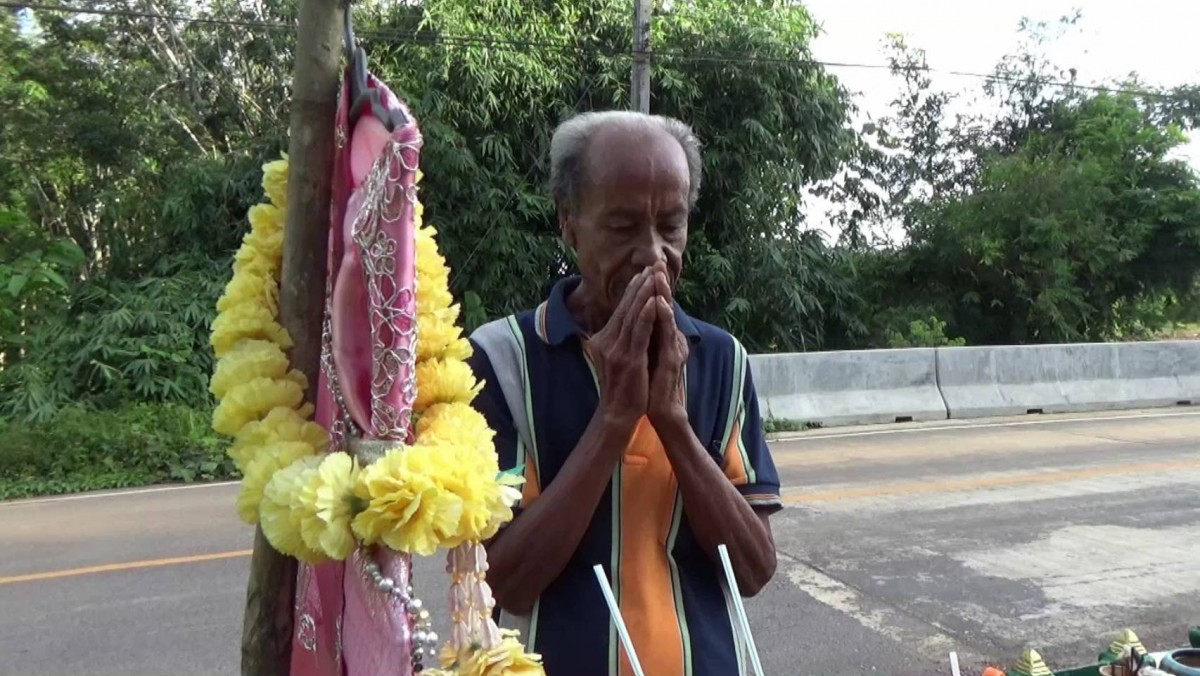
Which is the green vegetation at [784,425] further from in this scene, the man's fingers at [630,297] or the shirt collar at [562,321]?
the man's fingers at [630,297]

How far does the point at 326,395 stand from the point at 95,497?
24.6 ft

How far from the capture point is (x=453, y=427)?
1133mm

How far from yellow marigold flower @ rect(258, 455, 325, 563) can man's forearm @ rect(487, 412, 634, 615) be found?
1.19 ft

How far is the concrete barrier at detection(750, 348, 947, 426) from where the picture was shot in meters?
10.4

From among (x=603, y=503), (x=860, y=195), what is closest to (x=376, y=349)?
(x=603, y=503)

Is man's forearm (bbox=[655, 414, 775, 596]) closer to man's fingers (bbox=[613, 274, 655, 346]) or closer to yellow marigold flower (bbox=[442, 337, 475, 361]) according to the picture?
man's fingers (bbox=[613, 274, 655, 346])

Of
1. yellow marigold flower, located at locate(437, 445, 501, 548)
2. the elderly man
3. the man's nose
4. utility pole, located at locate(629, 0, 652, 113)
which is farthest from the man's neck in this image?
utility pole, located at locate(629, 0, 652, 113)

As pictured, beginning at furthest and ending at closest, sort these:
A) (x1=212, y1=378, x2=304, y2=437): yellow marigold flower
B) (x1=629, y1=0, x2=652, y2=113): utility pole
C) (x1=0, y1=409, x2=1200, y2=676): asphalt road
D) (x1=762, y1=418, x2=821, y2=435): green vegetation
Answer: (x1=629, y1=0, x2=652, y2=113): utility pole → (x1=762, y1=418, x2=821, y2=435): green vegetation → (x1=0, y1=409, x2=1200, y2=676): asphalt road → (x1=212, y1=378, x2=304, y2=437): yellow marigold flower

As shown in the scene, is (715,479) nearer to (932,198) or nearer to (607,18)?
(607,18)

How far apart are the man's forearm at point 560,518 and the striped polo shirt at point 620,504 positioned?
0.18 ft

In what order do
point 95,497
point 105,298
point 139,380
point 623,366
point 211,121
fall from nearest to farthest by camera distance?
point 623,366, point 95,497, point 139,380, point 105,298, point 211,121

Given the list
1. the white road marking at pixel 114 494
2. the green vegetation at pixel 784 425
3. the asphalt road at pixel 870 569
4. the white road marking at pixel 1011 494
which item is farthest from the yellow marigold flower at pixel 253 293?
the green vegetation at pixel 784 425

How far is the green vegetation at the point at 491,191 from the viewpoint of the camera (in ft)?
34.2

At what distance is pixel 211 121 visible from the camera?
42.2 feet
